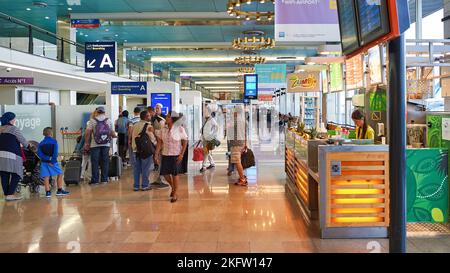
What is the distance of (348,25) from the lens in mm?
3152

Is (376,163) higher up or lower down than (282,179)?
higher up

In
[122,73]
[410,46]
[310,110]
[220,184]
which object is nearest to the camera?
[410,46]

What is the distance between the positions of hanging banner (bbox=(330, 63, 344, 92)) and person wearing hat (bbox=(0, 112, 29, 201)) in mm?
6219

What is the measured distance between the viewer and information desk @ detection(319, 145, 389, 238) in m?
4.95

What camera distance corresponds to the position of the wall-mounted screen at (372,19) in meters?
2.33

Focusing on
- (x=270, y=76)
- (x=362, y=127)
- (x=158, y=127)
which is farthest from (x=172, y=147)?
(x=270, y=76)

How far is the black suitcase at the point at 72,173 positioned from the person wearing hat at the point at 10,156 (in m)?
1.37

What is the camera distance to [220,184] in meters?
8.64

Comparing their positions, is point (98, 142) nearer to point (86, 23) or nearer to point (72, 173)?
point (72, 173)

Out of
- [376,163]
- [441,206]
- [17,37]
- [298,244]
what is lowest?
[298,244]

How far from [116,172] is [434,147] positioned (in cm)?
635
